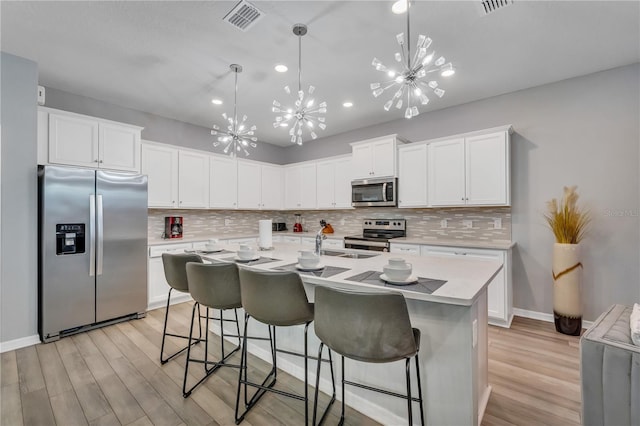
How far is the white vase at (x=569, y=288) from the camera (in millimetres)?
2914

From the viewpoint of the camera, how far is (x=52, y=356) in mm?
2547

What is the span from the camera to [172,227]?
4344 millimetres

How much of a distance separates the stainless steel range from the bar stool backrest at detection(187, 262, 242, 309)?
2.49 meters

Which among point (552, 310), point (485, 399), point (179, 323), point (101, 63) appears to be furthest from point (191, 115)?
point (552, 310)

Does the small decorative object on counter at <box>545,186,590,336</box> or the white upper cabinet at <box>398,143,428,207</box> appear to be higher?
the white upper cabinet at <box>398,143,428,207</box>

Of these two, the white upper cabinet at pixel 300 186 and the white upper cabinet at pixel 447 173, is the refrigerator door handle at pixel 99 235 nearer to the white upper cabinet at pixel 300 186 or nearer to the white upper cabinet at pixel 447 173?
the white upper cabinet at pixel 300 186

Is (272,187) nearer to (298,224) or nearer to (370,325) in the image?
(298,224)

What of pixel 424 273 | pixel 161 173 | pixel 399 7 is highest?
pixel 399 7

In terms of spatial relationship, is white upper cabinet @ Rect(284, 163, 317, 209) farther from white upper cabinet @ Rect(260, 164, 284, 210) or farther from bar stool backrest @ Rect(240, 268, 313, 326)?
bar stool backrest @ Rect(240, 268, 313, 326)

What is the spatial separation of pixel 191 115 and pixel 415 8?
349 centimetres

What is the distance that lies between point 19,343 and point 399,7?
446 cm

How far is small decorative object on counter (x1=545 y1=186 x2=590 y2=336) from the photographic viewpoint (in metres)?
2.92

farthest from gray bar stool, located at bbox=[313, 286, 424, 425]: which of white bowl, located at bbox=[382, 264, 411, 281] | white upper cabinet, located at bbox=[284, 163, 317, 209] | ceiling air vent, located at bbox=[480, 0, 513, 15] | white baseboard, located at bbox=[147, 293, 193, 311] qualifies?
white upper cabinet, located at bbox=[284, 163, 317, 209]

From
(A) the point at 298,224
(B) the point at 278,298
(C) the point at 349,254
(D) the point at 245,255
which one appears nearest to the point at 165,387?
(D) the point at 245,255
